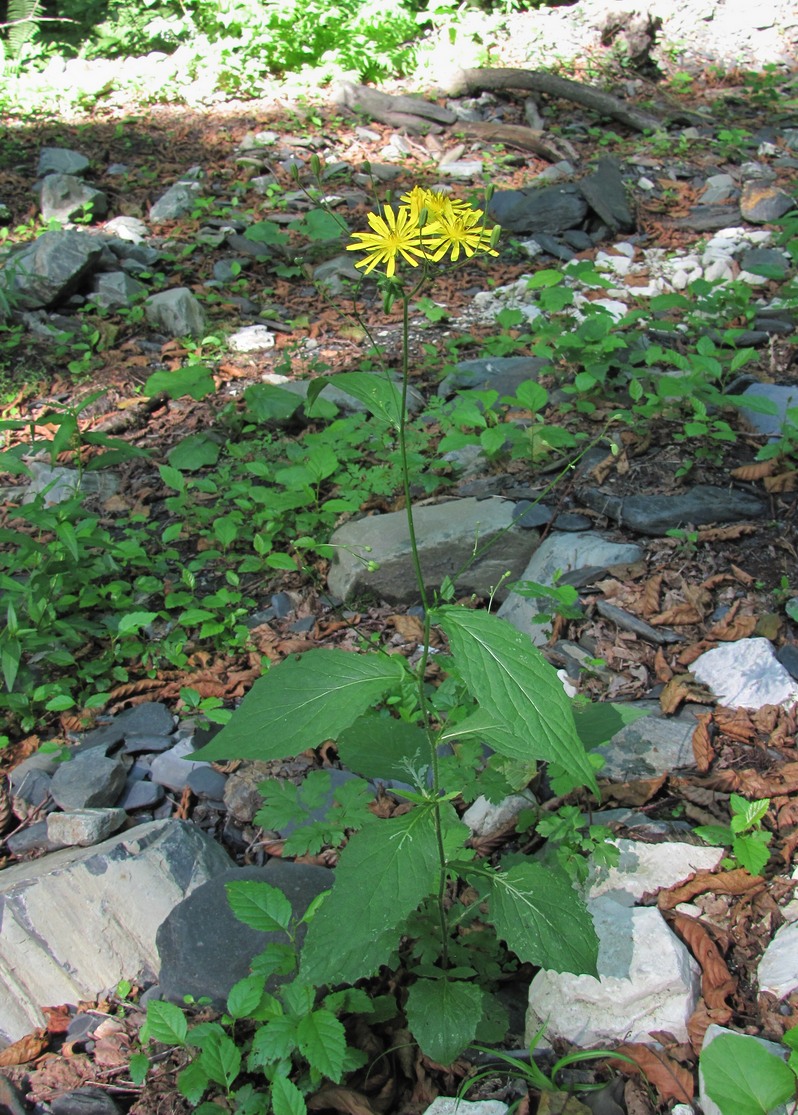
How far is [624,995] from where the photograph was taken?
182 centimetres

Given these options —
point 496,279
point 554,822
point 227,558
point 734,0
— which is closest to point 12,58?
point 496,279

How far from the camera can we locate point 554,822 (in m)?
2.13

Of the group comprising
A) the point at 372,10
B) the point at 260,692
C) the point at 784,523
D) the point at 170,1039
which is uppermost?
the point at 372,10

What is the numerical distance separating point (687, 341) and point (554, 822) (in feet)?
10.1

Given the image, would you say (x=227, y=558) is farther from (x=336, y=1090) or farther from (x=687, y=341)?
(x=687, y=341)

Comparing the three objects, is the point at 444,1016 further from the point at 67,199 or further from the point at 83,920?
the point at 67,199

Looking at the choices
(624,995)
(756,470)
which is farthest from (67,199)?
(624,995)

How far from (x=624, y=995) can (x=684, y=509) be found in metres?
1.86

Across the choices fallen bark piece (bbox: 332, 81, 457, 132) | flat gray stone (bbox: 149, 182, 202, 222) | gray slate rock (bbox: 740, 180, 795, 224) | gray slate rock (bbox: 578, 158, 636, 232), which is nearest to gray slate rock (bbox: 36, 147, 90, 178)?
flat gray stone (bbox: 149, 182, 202, 222)

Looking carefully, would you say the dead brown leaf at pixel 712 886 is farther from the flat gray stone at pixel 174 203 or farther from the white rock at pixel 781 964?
the flat gray stone at pixel 174 203

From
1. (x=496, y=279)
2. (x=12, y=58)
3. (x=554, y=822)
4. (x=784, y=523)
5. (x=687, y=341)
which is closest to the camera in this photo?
(x=554, y=822)

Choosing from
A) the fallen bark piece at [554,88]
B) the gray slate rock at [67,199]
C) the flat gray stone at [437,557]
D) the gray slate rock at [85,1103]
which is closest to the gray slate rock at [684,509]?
the flat gray stone at [437,557]

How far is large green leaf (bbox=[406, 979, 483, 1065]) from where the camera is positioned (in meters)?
1.62

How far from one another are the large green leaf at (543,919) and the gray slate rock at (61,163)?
6.95 m
